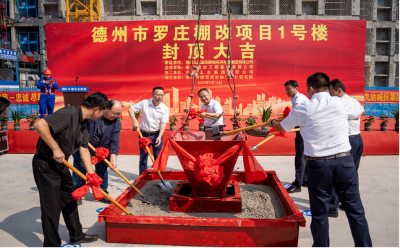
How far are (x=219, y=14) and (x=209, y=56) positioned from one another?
29.5ft

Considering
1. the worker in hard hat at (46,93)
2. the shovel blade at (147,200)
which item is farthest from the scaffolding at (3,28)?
the shovel blade at (147,200)

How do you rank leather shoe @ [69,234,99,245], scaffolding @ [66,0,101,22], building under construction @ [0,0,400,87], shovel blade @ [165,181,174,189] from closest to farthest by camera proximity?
leather shoe @ [69,234,99,245], shovel blade @ [165,181,174,189], scaffolding @ [66,0,101,22], building under construction @ [0,0,400,87]

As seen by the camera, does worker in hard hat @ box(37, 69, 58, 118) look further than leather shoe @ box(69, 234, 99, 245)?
Yes

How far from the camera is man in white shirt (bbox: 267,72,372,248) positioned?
1.96m

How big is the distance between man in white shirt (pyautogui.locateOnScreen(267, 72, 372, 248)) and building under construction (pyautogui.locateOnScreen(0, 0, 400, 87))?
1525cm

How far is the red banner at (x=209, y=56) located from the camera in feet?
27.1

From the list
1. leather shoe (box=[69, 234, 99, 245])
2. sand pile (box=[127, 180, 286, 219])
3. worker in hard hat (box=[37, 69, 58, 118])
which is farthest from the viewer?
worker in hard hat (box=[37, 69, 58, 118])

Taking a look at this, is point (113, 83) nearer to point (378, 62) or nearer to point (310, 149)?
point (310, 149)

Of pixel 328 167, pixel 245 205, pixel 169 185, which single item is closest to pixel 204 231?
pixel 245 205

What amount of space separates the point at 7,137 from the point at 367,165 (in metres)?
7.37

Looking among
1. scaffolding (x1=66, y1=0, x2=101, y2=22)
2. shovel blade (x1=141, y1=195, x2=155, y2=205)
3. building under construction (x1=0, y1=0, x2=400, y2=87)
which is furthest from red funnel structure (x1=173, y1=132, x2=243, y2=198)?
scaffolding (x1=66, y1=0, x2=101, y2=22)

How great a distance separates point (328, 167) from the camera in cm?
196

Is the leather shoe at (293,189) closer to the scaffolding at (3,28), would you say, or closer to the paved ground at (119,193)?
the paved ground at (119,193)

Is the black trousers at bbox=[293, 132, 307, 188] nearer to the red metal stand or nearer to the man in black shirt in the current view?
the red metal stand
